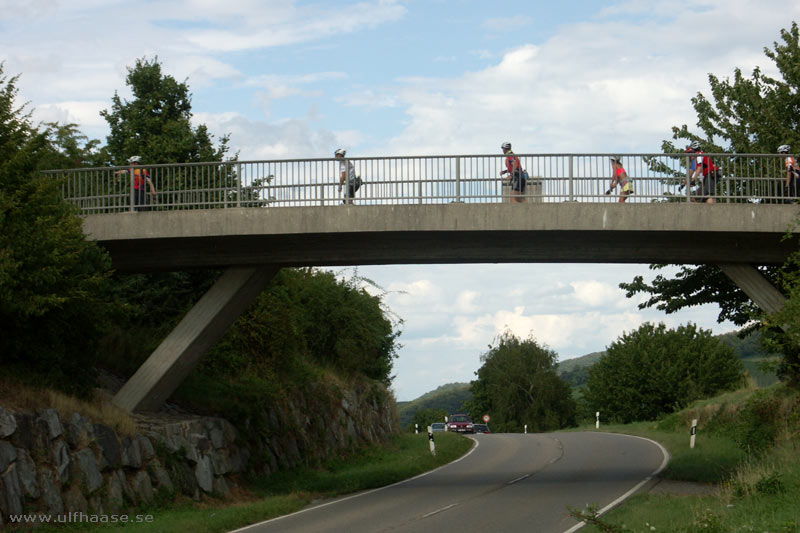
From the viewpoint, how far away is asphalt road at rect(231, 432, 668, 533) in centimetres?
1530

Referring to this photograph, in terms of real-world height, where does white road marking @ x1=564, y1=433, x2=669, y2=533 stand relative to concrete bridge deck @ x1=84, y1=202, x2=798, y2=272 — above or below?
below

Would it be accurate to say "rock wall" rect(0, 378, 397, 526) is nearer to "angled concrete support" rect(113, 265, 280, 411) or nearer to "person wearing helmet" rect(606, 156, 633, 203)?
"angled concrete support" rect(113, 265, 280, 411)

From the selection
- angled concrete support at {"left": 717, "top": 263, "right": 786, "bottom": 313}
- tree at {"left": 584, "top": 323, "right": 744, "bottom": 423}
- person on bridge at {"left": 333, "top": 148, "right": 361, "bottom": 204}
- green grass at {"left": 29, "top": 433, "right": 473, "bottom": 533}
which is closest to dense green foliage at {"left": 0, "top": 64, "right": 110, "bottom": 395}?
green grass at {"left": 29, "top": 433, "right": 473, "bottom": 533}

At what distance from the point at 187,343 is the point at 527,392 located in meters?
77.8

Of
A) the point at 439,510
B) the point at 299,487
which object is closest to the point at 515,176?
the point at 439,510

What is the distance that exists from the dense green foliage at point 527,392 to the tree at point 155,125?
65.9 m

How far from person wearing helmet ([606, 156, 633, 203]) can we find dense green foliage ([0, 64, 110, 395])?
35.1 feet

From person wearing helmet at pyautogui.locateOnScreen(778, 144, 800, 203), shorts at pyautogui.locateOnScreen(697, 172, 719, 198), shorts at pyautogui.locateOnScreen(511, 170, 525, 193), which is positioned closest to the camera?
shorts at pyautogui.locateOnScreen(511, 170, 525, 193)

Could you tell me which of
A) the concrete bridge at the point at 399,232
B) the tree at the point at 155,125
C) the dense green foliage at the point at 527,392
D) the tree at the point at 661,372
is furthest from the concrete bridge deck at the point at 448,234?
the dense green foliage at the point at 527,392

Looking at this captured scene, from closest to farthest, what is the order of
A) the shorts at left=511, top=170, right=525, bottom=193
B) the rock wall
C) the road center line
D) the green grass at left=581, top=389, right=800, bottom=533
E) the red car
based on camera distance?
the green grass at left=581, top=389, right=800, bottom=533
the rock wall
the road center line
the shorts at left=511, top=170, right=525, bottom=193
the red car

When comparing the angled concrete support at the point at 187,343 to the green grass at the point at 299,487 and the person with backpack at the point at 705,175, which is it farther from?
the person with backpack at the point at 705,175

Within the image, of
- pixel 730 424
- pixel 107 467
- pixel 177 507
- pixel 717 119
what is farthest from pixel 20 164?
pixel 730 424

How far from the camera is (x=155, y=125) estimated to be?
1325 inches

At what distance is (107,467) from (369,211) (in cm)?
729
